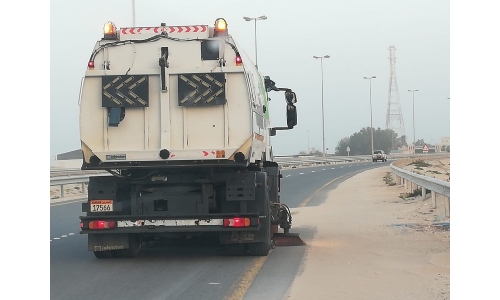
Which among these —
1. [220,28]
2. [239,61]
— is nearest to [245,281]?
[239,61]

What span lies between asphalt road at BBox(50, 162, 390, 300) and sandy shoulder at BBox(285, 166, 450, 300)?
1.20 ft

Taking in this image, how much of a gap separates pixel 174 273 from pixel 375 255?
127 inches

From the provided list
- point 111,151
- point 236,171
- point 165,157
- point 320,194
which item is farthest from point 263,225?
point 320,194

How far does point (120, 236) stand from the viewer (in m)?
11.2

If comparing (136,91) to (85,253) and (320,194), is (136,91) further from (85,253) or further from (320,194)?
(320,194)

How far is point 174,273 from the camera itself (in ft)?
32.9

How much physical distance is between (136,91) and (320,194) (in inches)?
741

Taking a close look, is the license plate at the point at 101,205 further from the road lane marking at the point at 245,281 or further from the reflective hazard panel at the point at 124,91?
the road lane marking at the point at 245,281

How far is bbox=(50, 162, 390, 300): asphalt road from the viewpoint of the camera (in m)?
8.54

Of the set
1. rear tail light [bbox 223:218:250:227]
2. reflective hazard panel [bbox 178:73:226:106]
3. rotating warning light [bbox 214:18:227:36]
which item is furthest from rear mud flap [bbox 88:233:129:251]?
rotating warning light [bbox 214:18:227:36]

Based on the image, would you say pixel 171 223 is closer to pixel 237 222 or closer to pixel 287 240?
pixel 237 222

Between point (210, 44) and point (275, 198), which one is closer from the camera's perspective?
point (210, 44)

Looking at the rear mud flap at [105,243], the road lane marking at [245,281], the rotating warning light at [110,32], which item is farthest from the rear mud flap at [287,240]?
the rotating warning light at [110,32]

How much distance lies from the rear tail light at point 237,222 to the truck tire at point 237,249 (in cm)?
75
